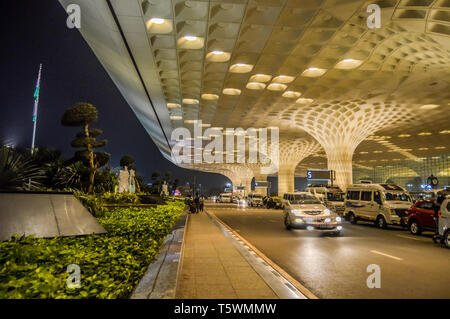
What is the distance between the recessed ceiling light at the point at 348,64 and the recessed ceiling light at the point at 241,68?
Result: 204 inches

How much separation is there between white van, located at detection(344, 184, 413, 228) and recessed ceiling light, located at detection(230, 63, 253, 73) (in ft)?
31.8

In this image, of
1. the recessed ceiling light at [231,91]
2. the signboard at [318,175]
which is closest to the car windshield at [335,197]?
the signboard at [318,175]

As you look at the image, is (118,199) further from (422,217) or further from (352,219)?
(422,217)

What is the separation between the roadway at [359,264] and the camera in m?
5.77

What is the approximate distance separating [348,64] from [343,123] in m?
13.3

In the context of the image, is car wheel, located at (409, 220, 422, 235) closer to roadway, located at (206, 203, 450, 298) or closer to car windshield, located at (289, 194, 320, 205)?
roadway, located at (206, 203, 450, 298)

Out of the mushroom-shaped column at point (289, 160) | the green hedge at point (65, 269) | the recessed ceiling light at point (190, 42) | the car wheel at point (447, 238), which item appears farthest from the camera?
the mushroom-shaped column at point (289, 160)

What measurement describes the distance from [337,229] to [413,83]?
46.6ft

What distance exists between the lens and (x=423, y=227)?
14758 millimetres

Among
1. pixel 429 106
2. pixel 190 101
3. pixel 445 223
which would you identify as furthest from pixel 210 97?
pixel 445 223

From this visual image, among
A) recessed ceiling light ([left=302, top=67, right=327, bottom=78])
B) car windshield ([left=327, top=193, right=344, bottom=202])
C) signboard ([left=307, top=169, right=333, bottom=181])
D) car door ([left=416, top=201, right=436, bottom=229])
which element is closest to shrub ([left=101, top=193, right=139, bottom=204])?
recessed ceiling light ([left=302, top=67, right=327, bottom=78])

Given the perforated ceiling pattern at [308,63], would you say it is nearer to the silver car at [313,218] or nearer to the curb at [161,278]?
the silver car at [313,218]

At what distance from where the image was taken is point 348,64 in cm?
1973

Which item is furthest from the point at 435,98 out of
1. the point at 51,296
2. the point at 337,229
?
the point at 51,296
